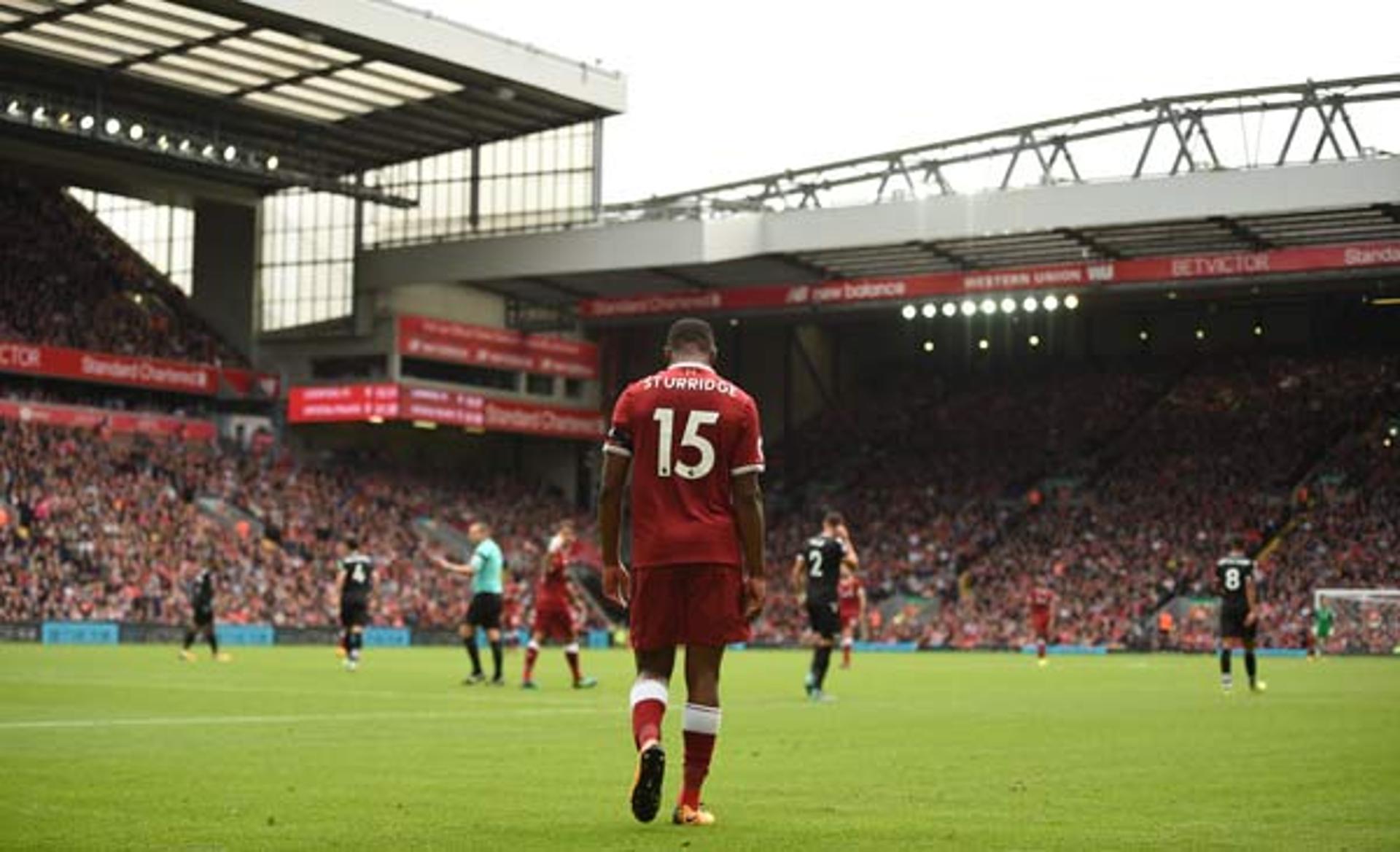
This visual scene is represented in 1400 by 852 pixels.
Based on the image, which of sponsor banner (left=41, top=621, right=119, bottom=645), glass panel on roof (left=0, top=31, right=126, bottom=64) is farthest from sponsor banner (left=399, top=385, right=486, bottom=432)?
sponsor banner (left=41, top=621, right=119, bottom=645)

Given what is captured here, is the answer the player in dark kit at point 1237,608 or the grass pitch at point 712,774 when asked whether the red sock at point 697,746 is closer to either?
the grass pitch at point 712,774

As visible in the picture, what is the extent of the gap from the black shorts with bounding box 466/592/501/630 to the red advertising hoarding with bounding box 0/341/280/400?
1320 inches

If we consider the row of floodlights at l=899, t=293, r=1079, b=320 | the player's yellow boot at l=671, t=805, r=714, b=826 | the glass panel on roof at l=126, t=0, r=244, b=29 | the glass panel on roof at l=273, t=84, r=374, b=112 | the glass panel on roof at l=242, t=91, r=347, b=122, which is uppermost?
the glass panel on roof at l=126, t=0, r=244, b=29

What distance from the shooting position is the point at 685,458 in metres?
9.94

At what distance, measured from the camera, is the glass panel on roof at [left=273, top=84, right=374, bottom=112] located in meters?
55.2

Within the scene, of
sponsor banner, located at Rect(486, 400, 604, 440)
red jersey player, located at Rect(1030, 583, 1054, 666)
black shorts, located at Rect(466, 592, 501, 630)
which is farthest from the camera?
sponsor banner, located at Rect(486, 400, 604, 440)

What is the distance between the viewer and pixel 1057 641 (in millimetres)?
60406

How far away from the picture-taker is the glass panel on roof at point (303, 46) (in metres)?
50.0

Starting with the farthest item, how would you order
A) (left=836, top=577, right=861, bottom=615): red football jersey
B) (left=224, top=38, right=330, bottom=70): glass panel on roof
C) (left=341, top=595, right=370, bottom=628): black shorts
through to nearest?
(left=224, top=38, right=330, bottom=70): glass panel on roof
(left=836, top=577, right=861, bottom=615): red football jersey
(left=341, top=595, right=370, bottom=628): black shorts

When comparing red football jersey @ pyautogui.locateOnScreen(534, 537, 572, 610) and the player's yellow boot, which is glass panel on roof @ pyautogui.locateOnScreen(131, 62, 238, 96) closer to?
red football jersey @ pyautogui.locateOnScreen(534, 537, 572, 610)

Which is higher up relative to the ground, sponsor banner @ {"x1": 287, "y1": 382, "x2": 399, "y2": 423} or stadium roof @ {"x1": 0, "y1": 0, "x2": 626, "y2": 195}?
stadium roof @ {"x1": 0, "y1": 0, "x2": 626, "y2": 195}

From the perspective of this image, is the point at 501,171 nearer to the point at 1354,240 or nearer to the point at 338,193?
the point at 338,193

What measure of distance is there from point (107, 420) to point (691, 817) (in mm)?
53466

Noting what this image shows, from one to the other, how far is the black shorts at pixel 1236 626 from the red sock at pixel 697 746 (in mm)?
19146
